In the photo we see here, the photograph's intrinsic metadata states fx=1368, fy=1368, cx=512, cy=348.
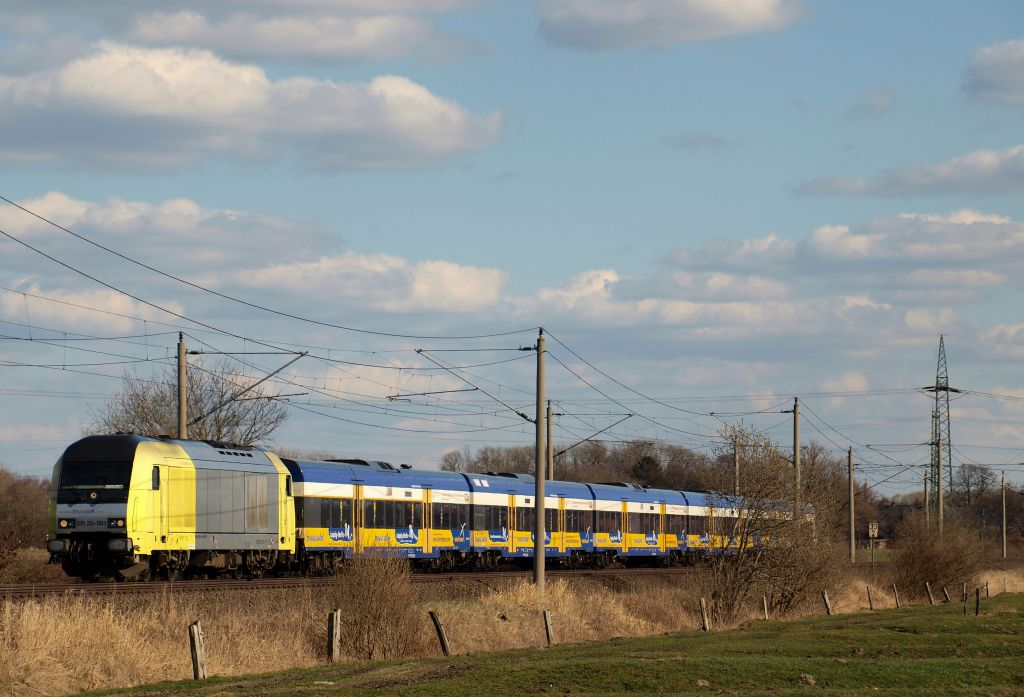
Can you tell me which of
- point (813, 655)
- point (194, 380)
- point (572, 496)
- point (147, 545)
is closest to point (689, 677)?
point (813, 655)

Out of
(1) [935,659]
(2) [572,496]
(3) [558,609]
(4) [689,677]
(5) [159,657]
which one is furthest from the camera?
(2) [572,496]

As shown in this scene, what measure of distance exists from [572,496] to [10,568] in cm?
2611

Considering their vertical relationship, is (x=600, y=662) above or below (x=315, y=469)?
below

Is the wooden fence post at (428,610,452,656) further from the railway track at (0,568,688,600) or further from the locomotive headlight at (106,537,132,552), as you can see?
the locomotive headlight at (106,537,132,552)

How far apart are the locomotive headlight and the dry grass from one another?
224 inches

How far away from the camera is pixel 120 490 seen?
36.3 metres

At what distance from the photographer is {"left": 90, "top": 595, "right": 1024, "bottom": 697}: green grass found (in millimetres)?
21188

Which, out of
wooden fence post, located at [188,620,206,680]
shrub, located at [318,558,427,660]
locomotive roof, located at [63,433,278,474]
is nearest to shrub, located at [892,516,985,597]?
locomotive roof, located at [63,433,278,474]

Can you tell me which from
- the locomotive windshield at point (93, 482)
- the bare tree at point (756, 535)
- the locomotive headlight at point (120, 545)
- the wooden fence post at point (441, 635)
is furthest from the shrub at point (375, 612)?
the bare tree at point (756, 535)

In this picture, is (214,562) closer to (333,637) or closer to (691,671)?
(333,637)

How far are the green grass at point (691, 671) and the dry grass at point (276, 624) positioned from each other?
1963 millimetres

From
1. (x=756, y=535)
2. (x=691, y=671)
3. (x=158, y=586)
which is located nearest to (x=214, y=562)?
(x=158, y=586)

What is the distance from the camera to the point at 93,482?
36.5 metres

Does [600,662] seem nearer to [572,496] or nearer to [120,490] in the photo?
[120,490]
